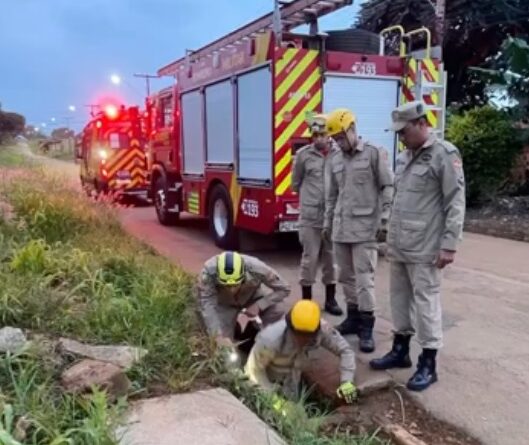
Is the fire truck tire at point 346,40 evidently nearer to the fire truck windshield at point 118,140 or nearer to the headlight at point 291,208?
the headlight at point 291,208

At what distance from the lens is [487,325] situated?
16.5 ft

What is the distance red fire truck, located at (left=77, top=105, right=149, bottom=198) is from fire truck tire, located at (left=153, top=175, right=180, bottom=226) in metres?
3.77

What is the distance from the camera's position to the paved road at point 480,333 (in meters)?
3.50

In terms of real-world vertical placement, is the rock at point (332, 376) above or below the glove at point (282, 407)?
below

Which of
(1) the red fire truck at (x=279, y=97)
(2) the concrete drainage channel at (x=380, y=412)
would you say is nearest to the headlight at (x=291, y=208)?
(1) the red fire truck at (x=279, y=97)

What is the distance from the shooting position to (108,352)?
342 centimetres

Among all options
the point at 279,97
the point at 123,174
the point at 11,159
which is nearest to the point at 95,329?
the point at 279,97

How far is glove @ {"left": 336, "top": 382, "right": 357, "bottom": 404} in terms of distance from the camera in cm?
368

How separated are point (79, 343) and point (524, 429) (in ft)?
8.28

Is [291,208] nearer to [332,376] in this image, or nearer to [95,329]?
[332,376]

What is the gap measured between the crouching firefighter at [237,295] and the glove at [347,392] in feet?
2.57

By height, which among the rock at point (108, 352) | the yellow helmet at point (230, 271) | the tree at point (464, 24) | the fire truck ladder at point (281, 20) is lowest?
the rock at point (108, 352)

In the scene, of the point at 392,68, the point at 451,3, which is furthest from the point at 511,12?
the point at 392,68

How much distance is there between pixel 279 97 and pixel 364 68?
3.79 ft
